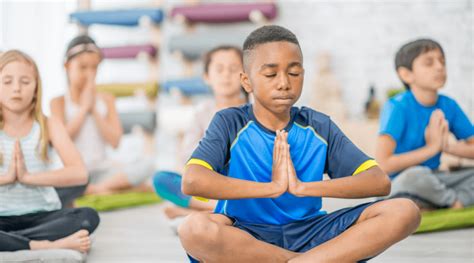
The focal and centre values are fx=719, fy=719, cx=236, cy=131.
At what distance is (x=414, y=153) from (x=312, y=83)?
1.91m

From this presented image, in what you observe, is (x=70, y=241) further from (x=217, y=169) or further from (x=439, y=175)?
(x=439, y=175)

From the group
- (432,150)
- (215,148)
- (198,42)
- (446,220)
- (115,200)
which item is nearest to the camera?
(215,148)

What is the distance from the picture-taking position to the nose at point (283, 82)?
1.51 m

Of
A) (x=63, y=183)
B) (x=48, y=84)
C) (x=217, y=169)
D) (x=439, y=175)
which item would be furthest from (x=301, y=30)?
(x=217, y=169)

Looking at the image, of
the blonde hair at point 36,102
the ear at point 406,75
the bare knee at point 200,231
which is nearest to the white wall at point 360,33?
the ear at point 406,75

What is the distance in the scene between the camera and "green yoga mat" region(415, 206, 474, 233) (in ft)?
7.70

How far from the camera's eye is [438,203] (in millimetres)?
2584

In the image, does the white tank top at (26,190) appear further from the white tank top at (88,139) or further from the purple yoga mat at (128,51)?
the purple yoga mat at (128,51)

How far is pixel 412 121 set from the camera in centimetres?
259

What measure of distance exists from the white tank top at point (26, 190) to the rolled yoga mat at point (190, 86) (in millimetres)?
2571

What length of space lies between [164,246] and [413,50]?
3.90 feet

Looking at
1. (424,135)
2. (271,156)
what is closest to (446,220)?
(424,135)

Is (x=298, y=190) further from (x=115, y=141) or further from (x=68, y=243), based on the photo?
(x=115, y=141)

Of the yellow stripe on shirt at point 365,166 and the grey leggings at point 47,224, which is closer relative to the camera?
the yellow stripe on shirt at point 365,166
